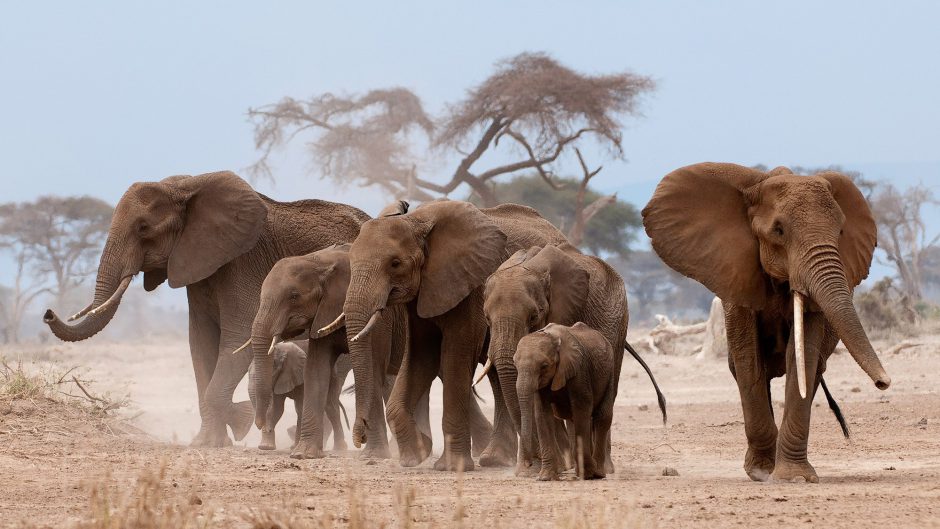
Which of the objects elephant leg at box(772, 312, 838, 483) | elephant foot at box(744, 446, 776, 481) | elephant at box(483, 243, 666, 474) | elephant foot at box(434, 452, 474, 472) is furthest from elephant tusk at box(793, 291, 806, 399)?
elephant foot at box(434, 452, 474, 472)

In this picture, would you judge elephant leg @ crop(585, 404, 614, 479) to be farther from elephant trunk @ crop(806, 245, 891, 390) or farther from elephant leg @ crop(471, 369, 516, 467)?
elephant trunk @ crop(806, 245, 891, 390)

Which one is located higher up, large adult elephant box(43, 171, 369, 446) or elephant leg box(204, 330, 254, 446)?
large adult elephant box(43, 171, 369, 446)

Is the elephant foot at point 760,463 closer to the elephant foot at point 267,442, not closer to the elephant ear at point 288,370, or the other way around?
the elephant foot at point 267,442

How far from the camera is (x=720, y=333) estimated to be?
21.7 metres

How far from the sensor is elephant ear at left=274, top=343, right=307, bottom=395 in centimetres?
1268

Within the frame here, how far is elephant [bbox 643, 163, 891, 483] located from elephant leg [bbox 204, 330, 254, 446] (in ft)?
14.6

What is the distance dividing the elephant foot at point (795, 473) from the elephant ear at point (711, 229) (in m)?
0.94

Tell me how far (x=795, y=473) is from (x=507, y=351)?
6.27 feet

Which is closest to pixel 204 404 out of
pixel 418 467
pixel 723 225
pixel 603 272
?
pixel 418 467

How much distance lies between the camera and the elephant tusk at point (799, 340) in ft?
25.8

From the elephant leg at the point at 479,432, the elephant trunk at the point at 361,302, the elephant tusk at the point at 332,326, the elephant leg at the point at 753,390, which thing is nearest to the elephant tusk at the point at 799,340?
the elephant leg at the point at 753,390

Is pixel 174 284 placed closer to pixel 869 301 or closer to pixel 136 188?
pixel 136 188

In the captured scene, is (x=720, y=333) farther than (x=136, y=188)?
Yes

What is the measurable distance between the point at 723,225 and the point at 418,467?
2.97m
